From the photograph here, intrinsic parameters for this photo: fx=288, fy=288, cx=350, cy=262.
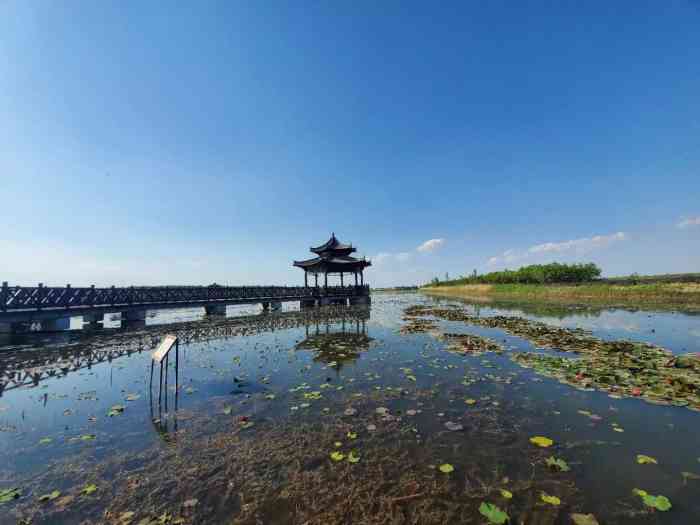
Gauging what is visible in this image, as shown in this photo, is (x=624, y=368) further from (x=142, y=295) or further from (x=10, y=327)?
(x=142, y=295)

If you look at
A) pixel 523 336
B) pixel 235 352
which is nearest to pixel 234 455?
pixel 235 352

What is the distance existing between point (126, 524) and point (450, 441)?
394 cm

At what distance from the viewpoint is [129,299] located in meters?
20.8

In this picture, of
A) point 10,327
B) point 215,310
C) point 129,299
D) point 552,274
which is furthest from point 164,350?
point 552,274

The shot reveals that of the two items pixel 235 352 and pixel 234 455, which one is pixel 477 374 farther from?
pixel 235 352

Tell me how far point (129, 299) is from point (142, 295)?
3.37 feet

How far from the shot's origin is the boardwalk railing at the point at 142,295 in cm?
1549

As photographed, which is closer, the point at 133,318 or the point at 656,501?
the point at 656,501

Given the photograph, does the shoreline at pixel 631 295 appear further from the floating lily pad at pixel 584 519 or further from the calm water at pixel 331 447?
the floating lily pad at pixel 584 519

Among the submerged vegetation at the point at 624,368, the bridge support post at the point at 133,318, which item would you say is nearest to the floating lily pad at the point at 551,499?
the submerged vegetation at the point at 624,368

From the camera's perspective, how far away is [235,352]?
10.4 m

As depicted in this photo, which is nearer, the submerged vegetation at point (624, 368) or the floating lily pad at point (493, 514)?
the floating lily pad at point (493, 514)

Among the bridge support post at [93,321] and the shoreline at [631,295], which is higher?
the bridge support post at [93,321]

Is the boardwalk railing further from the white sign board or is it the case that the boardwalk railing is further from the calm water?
the white sign board
